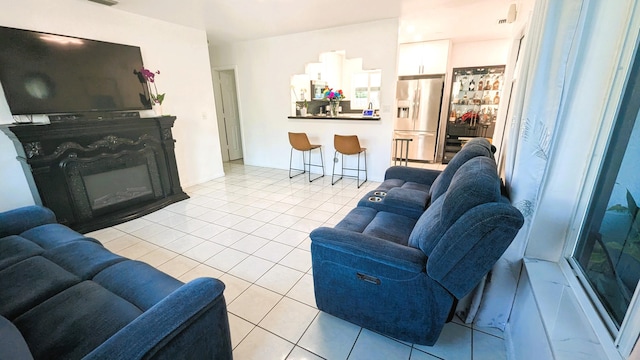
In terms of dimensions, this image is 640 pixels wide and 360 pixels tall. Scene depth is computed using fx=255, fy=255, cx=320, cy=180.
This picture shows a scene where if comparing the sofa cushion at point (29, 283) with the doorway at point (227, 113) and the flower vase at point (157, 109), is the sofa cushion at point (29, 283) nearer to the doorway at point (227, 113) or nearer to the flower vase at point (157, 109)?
the flower vase at point (157, 109)

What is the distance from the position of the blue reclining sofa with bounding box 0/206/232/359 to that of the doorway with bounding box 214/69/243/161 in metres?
4.61

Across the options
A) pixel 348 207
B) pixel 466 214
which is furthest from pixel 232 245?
pixel 466 214

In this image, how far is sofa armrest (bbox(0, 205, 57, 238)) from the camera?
176cm

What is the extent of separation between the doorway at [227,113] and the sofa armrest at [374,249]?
523 cm

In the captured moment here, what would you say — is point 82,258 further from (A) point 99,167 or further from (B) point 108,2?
(B) point 108,2

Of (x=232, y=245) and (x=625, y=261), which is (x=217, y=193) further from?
(x=625, y=261)

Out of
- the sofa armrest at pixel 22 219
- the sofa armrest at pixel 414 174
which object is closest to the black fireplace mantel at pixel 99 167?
the sofa armrest at pixel 22 219

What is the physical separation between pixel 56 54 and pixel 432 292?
4.03 m

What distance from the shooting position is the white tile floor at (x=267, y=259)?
146 centimetres

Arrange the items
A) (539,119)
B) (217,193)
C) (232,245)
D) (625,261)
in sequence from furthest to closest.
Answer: (217,193), (232,245), (539,119), (625,261)

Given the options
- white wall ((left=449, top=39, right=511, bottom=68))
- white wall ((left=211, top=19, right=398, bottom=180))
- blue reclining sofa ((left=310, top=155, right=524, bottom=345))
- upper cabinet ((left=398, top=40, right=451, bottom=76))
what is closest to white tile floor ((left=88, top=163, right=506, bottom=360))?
blue reclining sofa ((left=310, top=155, right=524, bottom=345))

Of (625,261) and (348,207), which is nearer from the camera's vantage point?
(625,261)

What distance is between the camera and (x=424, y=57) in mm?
5137

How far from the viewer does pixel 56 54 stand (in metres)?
2.66
